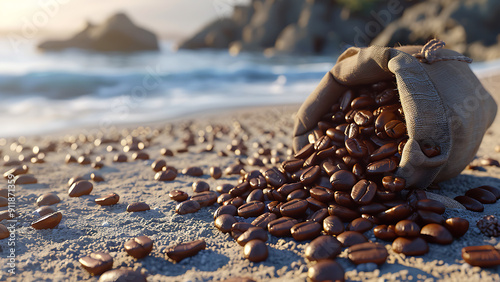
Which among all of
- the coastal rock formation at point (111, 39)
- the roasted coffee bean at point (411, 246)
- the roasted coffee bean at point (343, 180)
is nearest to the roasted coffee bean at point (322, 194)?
the roasted coffee bean at point (343, 180)

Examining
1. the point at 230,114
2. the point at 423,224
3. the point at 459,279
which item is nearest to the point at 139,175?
A: the point at 423,224

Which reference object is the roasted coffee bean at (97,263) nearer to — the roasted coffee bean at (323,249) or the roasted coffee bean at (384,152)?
the roasted coffee bean at (323,249)

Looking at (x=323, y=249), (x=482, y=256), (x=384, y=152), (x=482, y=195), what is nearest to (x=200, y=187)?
(x=323, y=249)

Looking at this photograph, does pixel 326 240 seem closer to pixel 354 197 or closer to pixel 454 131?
pixel 354 197

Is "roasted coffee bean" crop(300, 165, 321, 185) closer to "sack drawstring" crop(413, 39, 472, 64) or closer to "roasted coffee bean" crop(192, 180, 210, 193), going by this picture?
"roasted coffee bean" crop(192, 180, 210, 193)

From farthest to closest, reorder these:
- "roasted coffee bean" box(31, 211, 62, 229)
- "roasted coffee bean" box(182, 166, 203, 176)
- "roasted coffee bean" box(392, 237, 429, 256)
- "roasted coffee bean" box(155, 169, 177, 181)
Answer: "roasted coffee bean" box(182, 166, 203, 176) < "roasted coffee bean" box(155, 169, 177, 181) < "roasted coffee bean" box(31, 211, 62, 229) < "roasted coffee bean" box(392, 237, 429, 256)

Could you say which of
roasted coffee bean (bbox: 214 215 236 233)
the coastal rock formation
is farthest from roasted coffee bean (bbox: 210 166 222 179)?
the coastal rock formation
